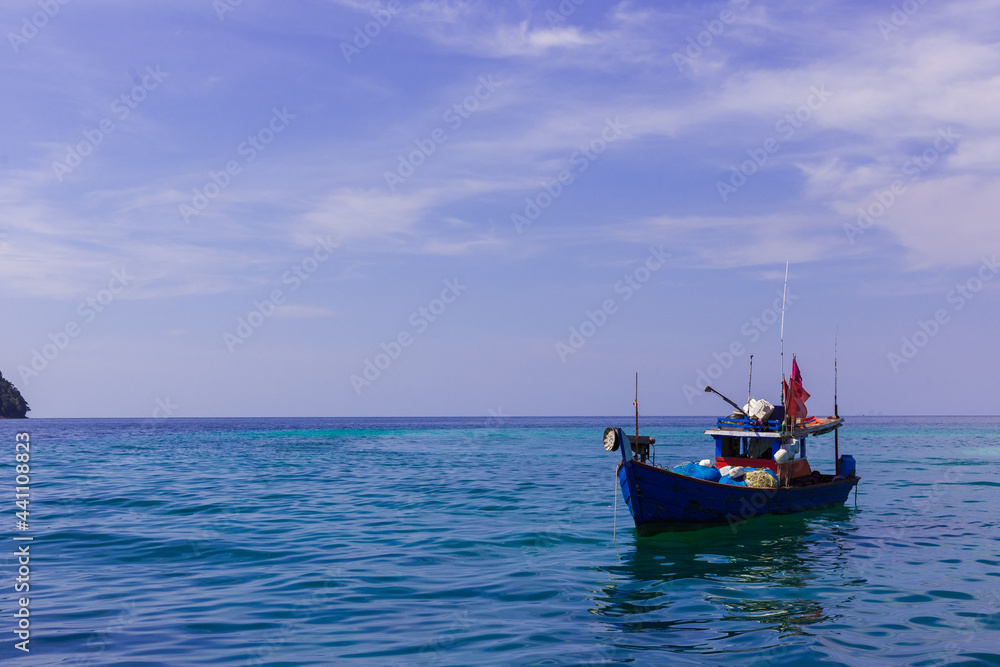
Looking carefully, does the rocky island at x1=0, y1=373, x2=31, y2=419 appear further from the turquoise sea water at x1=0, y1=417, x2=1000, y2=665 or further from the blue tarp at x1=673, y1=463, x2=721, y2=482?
the blue tarp at x1=673, y1=463, x2=721, y2=482

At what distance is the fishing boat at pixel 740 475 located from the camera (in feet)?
59.4

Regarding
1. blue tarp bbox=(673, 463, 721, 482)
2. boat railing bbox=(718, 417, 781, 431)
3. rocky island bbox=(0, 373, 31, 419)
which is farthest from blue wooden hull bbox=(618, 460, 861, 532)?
rocky island bbox=(0, 373, 31, 419)

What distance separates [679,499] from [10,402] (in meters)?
195

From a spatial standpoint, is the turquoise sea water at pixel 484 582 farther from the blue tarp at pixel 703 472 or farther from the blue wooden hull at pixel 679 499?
the blue tarp at pixel 703 472

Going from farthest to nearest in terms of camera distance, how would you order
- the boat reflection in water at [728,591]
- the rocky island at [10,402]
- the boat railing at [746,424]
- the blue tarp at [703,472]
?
the rocky island at [10,402] < the boat railing at [746,424] < the blue tarp at [703,472] < the boat reflection in water at [728,591]

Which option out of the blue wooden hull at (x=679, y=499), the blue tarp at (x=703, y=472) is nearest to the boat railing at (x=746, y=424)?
the blue wooden hull at (x=679, y=499)

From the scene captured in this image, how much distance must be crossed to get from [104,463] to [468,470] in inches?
890

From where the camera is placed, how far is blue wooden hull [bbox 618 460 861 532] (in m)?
18.0

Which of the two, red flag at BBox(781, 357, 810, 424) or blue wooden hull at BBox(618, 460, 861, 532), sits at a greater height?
red flag at BBox(781, 357, 810, 424)

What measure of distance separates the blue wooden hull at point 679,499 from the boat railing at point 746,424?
2305mm

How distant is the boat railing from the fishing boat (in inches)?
1.1

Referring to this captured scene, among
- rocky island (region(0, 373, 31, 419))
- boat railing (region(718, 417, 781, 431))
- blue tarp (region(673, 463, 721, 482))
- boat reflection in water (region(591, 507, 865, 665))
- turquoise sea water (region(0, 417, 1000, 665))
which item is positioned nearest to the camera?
turquoise sea water (region(0, 417, 1000, 665))

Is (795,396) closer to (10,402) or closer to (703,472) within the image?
(703,472)

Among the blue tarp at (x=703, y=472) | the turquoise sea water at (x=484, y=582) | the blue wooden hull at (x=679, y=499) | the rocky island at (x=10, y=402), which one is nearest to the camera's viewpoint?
the turquoise sea water at (x=484, y=582)
